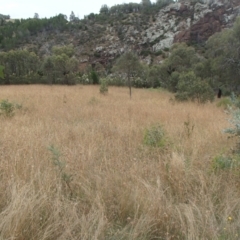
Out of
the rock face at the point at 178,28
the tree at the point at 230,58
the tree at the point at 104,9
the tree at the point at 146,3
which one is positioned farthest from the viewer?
the tree at the point at 104,9

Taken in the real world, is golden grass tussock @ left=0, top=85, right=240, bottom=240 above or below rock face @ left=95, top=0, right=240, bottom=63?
below

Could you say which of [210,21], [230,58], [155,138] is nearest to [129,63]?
[230,58]

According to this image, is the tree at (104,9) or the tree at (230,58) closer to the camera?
the tree at (230,58)

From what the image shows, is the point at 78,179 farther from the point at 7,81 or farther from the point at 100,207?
the point at 7,81

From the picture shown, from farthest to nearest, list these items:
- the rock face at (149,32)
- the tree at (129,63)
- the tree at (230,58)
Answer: the rock face at (149,32) → the tree at (129,63) → the tree at (230,58)

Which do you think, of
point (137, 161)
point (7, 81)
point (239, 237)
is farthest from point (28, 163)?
point (7, 81)

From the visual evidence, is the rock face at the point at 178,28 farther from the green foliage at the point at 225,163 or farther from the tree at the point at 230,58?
the green foliage at the point at 225,163

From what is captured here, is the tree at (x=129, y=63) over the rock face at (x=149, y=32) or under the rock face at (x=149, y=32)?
under

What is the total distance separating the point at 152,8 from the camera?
78188 millimetres

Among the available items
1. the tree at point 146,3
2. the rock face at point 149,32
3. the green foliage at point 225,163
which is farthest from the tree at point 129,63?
the tree at point 146,3

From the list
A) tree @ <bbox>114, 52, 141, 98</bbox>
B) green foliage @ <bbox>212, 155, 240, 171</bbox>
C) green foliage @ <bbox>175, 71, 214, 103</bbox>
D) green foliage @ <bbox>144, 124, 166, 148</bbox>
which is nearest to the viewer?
green foliage @ <bbox>212, 155, 240, 171</bbox>

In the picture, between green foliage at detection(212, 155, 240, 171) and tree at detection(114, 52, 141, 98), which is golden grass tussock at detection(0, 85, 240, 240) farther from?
tree at detection(114, 52, 141, 98)

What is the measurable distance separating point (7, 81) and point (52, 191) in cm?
3117

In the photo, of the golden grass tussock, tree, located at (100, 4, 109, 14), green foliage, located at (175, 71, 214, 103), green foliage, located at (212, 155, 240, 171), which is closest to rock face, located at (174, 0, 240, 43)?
tree, located at (100, 4, 109, 14)
